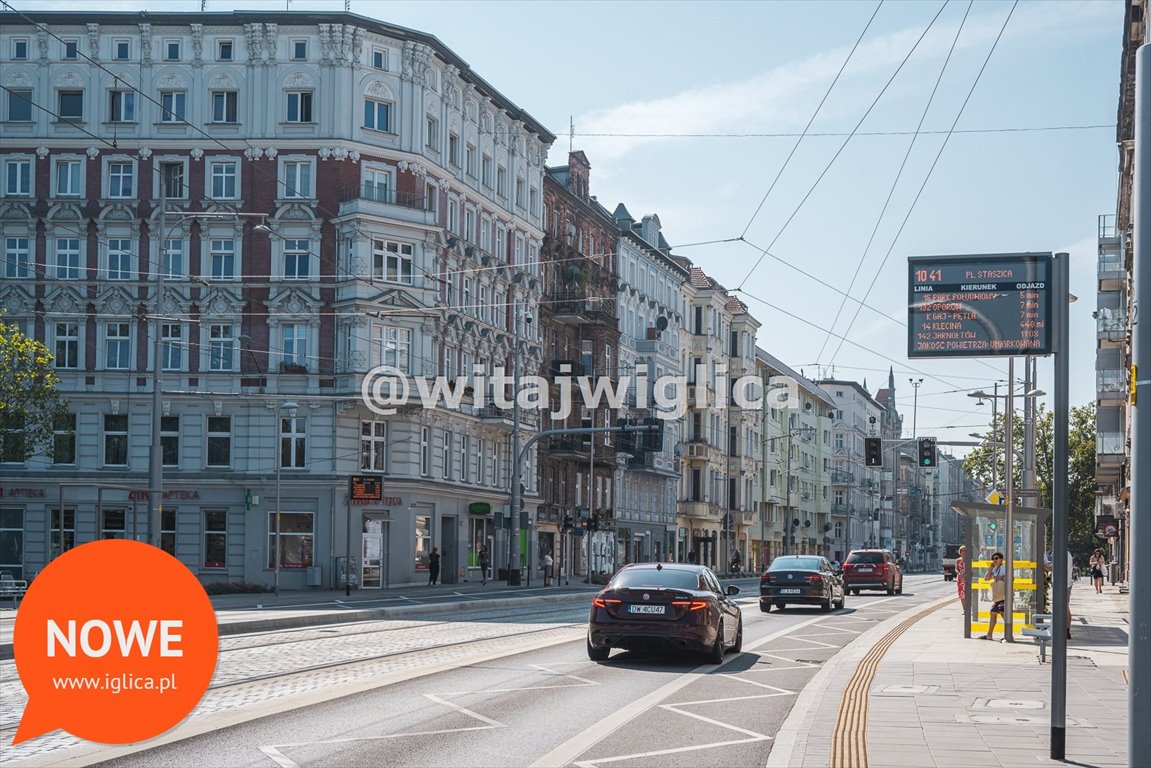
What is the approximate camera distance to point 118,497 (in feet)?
166

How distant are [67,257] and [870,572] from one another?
31.0 meters

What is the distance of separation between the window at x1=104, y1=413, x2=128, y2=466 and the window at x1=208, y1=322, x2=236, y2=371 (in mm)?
3595

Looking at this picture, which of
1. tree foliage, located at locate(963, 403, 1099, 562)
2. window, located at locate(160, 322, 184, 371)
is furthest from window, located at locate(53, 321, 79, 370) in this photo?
tree foliage, located at locate(963, 403, 1099, 562)

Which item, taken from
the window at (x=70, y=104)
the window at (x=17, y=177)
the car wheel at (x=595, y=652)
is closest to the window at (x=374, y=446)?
Result: the window at (x=17, y=177)

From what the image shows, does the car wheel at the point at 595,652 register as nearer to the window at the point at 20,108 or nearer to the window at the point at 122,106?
the window at the point at 122,106

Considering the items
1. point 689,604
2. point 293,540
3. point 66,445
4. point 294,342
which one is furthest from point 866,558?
point 689,604

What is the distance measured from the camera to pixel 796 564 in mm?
38438

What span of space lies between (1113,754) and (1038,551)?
13777 mm

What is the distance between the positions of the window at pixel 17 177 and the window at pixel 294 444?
1222cm

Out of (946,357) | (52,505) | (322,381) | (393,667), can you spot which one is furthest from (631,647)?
(52,505)

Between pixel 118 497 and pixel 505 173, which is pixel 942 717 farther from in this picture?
pixel 505 173

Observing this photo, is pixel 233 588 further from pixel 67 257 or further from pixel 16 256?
pixel 16 256

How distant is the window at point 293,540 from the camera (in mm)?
50406

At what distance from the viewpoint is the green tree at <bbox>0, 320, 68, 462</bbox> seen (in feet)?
138
